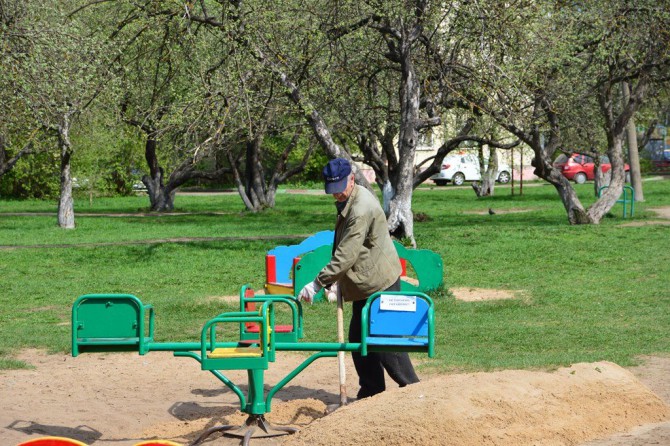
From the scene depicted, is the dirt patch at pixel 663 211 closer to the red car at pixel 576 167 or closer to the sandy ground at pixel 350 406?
the sandy ground at pixel 350 406

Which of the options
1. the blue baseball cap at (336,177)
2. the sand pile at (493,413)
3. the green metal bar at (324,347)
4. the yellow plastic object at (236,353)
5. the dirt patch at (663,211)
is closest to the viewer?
the sand pile at (493,413)

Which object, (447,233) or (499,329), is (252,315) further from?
(447,233)

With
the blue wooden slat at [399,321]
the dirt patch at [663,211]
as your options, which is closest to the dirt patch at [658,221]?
the dirt patch at [663,211]

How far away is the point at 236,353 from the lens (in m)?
6.48

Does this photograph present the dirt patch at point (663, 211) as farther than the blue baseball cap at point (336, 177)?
Yes

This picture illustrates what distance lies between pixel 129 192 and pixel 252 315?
3467 cm

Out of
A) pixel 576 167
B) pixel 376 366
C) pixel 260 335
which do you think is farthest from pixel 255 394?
pixel 576 167

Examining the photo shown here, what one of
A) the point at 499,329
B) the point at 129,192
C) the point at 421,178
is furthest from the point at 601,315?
the point at 129,192

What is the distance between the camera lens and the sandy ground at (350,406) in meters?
5.88

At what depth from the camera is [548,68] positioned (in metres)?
20.0

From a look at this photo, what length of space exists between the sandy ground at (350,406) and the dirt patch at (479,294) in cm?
431

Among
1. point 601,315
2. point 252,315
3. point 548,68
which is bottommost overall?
point 601,315

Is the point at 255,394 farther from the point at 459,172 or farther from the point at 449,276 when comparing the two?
the point at 459,172

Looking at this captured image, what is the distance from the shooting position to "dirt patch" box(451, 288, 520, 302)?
13484 millimetres
